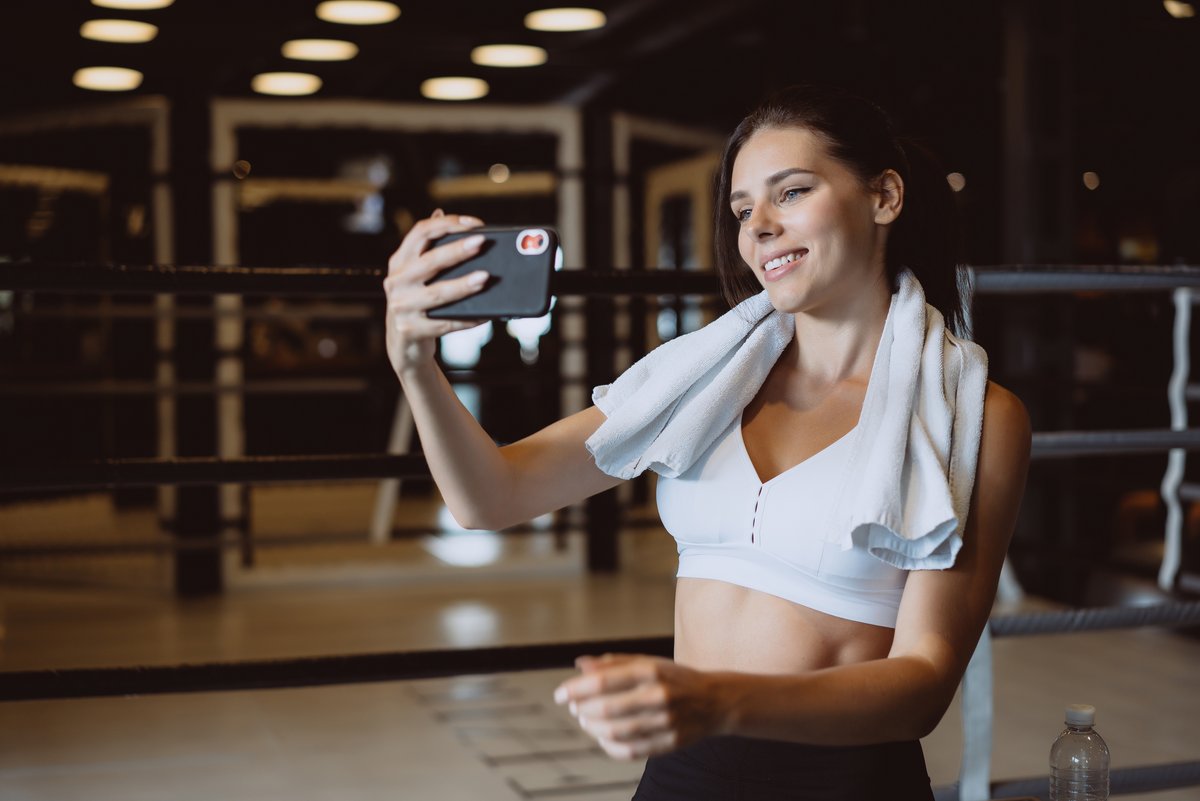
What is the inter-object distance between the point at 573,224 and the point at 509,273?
507cm

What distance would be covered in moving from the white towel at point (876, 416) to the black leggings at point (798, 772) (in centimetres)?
21

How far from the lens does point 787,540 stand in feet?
4.17

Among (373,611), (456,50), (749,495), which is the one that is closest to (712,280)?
(749,495)

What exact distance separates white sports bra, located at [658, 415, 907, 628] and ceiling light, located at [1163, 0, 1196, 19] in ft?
14.0

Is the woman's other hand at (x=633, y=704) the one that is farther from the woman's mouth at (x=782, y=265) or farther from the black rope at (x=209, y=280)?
the black rope at (x=209, y=280)

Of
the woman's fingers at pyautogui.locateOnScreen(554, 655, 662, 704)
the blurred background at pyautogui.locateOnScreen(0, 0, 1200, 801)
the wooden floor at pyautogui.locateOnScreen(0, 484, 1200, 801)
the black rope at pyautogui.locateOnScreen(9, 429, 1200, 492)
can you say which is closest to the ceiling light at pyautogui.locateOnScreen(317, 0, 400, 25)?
the blurred background at pyautogui.locateOnScreen(0, 0, 1200, 801)

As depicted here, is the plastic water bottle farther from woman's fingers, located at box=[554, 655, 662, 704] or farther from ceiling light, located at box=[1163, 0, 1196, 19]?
ceiling light, located at box=[1163, 0, 1196, 19]

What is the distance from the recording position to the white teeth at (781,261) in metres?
1.34

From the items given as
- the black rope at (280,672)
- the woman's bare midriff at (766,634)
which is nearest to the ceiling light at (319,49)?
the black rope at (280,672)

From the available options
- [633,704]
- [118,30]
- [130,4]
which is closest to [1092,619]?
[633,704]

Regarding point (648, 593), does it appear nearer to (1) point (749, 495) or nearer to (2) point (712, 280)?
(2) point (712, 280)

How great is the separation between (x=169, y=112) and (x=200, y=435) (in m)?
1.40

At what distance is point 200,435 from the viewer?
561 cm

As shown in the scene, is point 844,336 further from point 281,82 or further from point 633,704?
point 281,82
